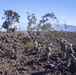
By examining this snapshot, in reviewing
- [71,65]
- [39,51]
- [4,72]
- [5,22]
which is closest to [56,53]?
[39,51]

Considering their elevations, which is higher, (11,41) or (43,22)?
(43,22)

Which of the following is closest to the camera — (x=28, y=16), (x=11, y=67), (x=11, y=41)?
(x=11, y=67)

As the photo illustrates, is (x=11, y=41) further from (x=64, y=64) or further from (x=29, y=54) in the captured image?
(x=64, y=64)

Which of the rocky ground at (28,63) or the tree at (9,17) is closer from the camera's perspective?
the rocky ground at (28,63)

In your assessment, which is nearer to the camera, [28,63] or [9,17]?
[28,63]

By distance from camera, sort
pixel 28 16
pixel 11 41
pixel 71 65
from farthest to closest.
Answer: pixel 28 16 → pixel 11 41 → pixel 71 65

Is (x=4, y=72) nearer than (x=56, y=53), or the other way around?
(x=4, y=72)

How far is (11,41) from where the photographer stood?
1369 inches

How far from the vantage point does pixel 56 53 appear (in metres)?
27.6

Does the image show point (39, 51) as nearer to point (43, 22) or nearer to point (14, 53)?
point (14, 53)

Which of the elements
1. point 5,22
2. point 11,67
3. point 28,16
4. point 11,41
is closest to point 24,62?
point 11,67

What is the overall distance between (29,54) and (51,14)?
25.0 feet

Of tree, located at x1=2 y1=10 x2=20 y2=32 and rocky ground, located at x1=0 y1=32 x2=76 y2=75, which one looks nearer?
rocky ground, located at x1=0 y1=32 x2=76 y2=75

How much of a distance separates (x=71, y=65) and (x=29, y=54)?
7.05m
